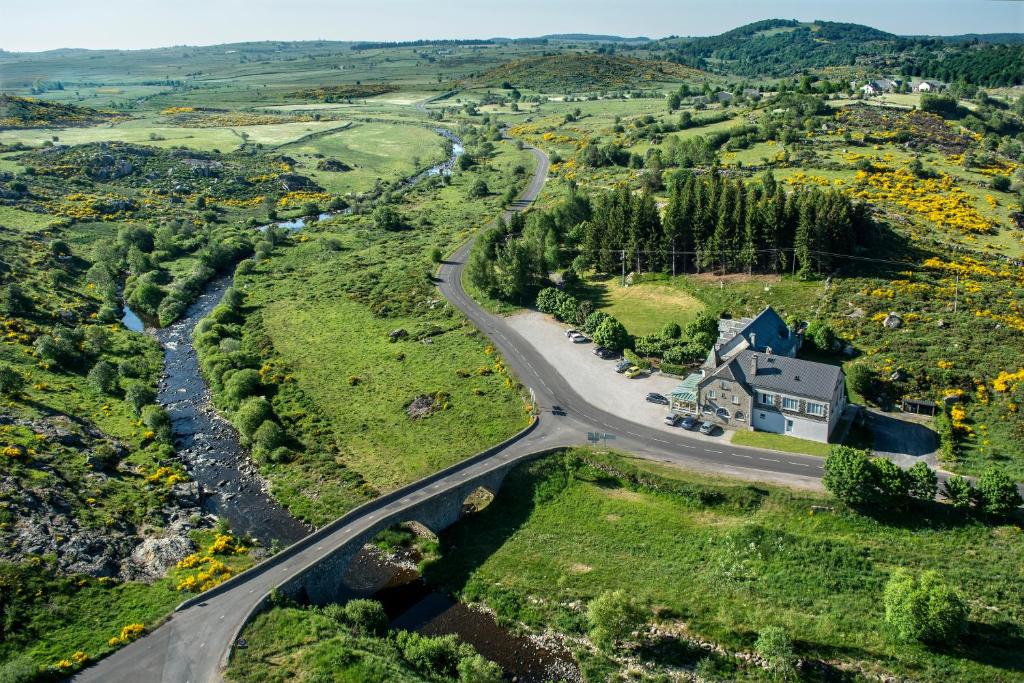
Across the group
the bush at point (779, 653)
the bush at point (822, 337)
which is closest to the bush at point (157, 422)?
the bush at point (779, 653)

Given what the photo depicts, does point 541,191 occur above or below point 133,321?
above

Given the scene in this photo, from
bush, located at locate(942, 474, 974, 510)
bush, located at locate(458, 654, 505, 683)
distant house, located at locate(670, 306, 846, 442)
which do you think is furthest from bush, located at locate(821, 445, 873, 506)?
bush, located at locate(458, 654, 505, 683)

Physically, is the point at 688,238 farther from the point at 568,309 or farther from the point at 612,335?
the point at 612,335

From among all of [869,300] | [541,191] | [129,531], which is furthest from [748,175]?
[129,531]

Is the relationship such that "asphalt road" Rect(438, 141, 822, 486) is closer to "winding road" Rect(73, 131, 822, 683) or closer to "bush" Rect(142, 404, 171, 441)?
"winding road" Rect(73, 131, 822, 683)

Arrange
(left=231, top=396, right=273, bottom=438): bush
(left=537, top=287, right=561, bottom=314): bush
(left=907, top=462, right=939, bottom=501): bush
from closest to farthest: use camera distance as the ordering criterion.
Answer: (left=907, top=462, right=939, bottom=501): bush < (left=231, top=396, right=273, bottom=438): bush < (left=537, top=287, right=561, bottom=314): bush

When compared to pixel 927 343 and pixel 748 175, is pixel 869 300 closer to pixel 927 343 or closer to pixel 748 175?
pixel 927 343
